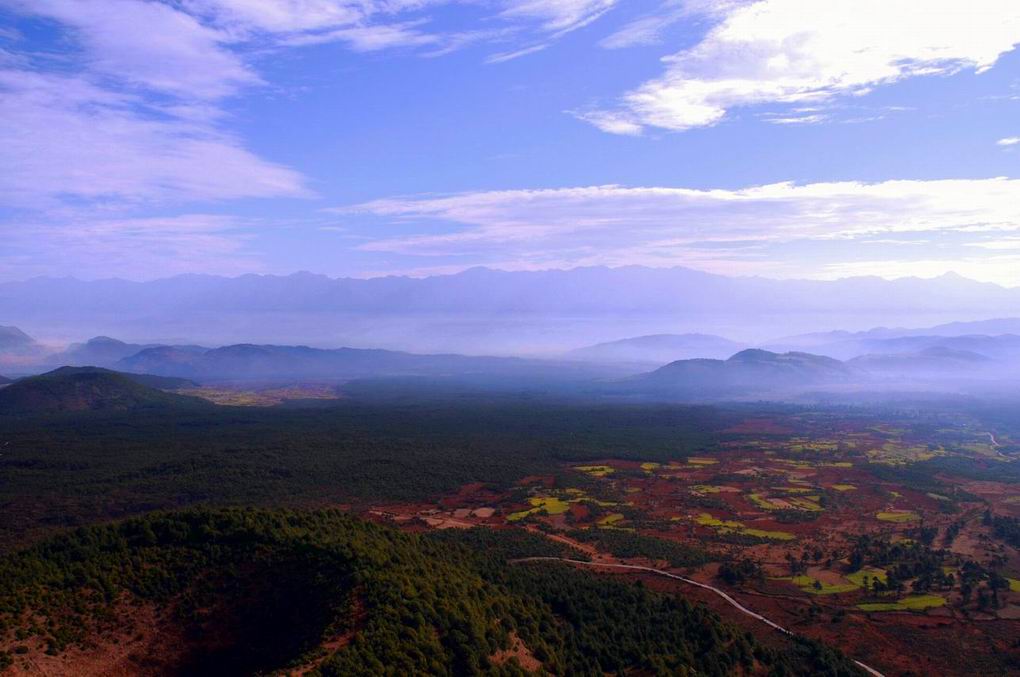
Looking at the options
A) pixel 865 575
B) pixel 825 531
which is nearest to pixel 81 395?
pixel 825 531

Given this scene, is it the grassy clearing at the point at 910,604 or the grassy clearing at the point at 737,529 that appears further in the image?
the grassy clearing at the point at 737,529

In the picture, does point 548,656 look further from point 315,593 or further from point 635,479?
point 635,479

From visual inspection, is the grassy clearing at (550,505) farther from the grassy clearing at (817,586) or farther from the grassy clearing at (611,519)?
the grassy clearing at (817,586)

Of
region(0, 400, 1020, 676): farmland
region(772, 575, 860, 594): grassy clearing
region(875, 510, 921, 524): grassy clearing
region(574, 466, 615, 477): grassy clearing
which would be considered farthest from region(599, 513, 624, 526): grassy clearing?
region(875, 510, 921, 524): grassy clearing

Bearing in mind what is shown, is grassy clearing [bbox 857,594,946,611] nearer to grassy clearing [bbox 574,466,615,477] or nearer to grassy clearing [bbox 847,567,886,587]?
grassy clearing [bbox 847,567,886,587]

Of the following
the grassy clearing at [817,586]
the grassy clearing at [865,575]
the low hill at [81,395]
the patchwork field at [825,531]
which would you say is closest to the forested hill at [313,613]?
the patchwork field at [825,531]
